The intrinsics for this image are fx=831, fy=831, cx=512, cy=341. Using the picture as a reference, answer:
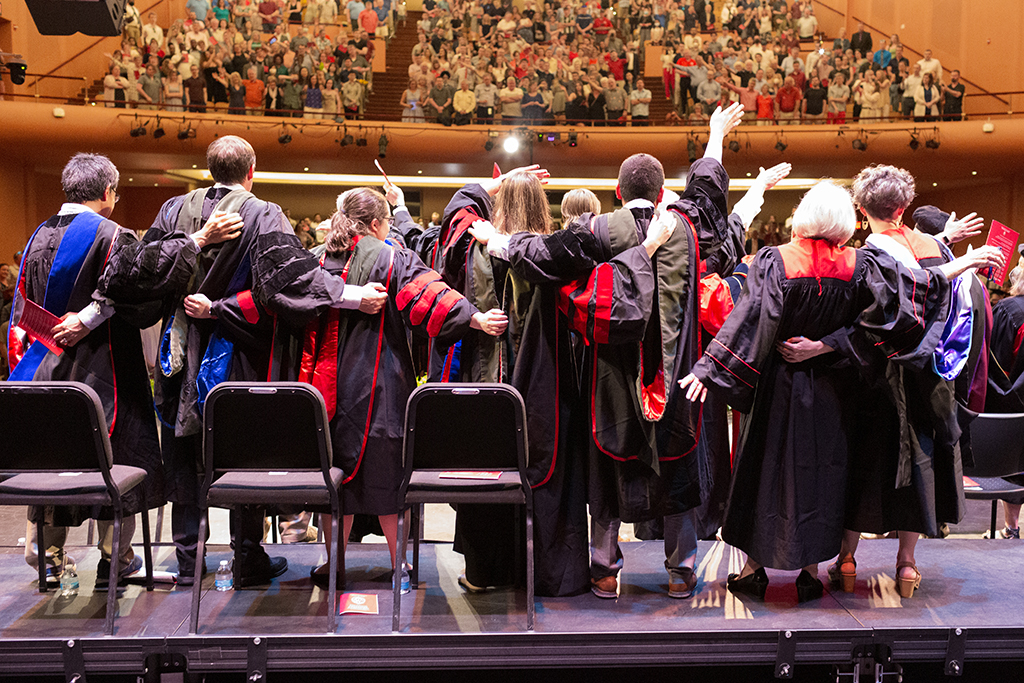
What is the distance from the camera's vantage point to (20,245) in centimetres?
1535

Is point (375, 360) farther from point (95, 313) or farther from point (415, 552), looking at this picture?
point (95, 313)

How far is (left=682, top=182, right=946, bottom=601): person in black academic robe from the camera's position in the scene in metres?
2.99

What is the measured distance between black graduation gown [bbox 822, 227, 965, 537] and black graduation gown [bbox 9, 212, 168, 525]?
266 cm

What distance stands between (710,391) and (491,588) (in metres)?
1.17

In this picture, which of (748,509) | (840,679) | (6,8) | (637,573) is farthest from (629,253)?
(6,8)

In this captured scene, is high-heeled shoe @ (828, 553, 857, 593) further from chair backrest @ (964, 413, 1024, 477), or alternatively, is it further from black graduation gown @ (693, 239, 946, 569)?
chair backrest @ (964, 413, 1024, 477)

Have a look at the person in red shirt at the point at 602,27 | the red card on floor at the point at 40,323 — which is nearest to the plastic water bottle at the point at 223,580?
the red card on floor at the point at 40,323

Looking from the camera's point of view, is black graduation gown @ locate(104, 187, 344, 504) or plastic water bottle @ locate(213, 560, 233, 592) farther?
plastic water bottle @ locate(213, 560, 233, 592)

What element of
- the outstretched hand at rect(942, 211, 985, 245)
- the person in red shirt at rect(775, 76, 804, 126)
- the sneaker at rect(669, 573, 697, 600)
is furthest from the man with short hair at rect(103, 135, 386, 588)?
the person in red shirt at rect(775, 76, 804, 126)

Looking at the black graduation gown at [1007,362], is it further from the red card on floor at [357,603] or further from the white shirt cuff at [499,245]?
the red card on floor at [357,603]

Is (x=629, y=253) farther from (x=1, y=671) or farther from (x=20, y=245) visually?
(x=20, y=245)

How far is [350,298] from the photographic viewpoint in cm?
314

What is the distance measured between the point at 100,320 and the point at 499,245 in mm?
1571

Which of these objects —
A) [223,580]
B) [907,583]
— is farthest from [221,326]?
[907,583]
